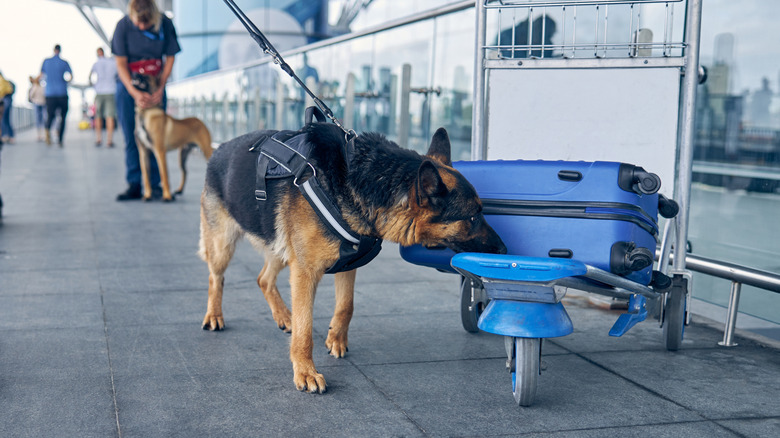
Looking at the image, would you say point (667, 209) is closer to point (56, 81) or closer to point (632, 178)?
point (632, 178)

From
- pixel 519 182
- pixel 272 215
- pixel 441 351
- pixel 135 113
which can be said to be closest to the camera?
pixel 519 182

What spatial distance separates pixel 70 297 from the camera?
15.4 ft

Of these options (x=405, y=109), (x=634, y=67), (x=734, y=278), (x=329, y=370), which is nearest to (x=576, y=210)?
(x=634, y=67)

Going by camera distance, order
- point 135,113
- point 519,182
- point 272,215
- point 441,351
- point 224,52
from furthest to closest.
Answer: point 224,52, point 135,113, point 441,351, point 272,215, point 519,182

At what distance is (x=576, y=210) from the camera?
2957 mm

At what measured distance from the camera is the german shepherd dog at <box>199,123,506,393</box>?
2.94 metres

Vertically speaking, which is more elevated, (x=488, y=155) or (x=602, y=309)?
(x=488, y=155)

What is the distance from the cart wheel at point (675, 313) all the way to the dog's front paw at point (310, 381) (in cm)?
181

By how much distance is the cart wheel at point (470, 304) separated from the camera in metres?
3.85

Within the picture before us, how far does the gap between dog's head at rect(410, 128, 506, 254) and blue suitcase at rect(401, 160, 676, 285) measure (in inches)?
6.2

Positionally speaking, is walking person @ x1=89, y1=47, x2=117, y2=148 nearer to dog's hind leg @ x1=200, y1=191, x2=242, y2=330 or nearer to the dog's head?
dog's hind leg @ x1=200, y1=191, x2=242, y2=330

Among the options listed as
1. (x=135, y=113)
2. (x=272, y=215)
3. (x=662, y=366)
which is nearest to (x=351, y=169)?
(x=272, y=215)

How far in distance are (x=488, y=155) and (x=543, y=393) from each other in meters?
1.48

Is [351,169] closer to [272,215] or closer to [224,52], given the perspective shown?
[272,215]
